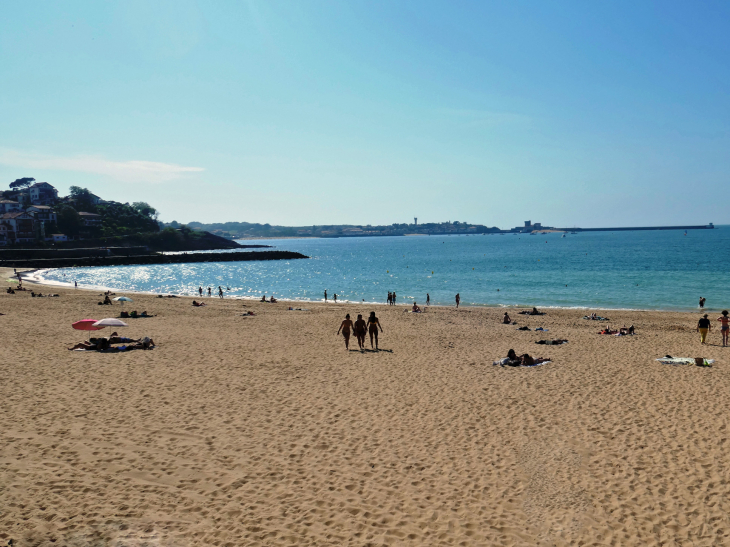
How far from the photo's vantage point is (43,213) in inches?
4156

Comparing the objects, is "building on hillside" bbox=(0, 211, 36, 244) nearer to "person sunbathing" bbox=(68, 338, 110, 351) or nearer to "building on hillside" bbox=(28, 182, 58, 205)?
"building on hillside" bbox=(28, 182, 58, 205)

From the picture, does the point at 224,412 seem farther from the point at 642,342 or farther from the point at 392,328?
the point at 642,342

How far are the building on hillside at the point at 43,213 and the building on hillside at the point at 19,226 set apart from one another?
3.45 metres

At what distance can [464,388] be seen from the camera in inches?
484

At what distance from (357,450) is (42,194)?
152m

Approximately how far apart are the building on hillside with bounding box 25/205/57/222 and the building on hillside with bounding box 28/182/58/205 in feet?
77.2

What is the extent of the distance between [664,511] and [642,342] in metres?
15.0

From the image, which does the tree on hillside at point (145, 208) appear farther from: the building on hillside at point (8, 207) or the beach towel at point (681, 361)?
the beach towel at point (681, 361)

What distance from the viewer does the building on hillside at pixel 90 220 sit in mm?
115338

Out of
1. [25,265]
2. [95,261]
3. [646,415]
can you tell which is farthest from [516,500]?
[95,261]

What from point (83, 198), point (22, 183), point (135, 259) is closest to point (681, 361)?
point (135, 259)

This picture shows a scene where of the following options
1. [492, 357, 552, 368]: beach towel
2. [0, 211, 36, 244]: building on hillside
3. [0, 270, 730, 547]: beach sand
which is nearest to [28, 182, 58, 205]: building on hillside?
[0, 211, 36, 244]: building on hillside

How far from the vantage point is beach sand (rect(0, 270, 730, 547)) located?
237 inches

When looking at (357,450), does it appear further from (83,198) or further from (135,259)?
(83,198)
